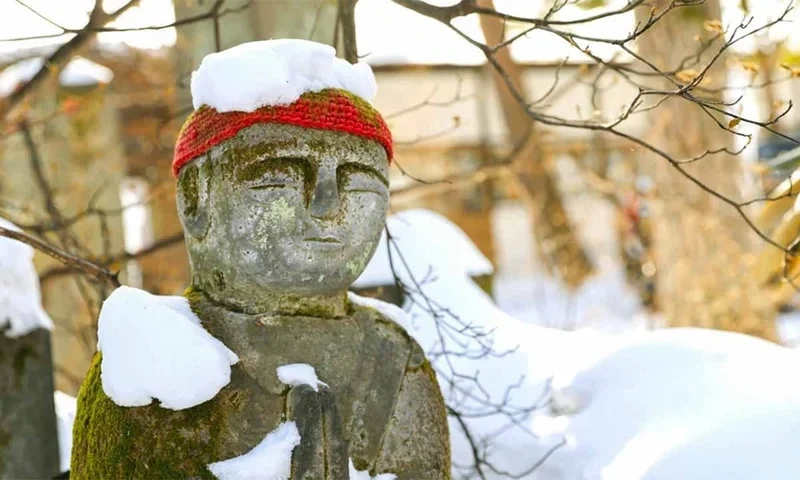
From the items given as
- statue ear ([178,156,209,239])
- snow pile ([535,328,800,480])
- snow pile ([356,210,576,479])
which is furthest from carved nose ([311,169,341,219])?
snow pile ([535,328,800,480])

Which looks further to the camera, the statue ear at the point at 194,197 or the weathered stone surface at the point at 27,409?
the weathered stone surface at the point at 27,409

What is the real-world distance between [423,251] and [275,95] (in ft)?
6.66

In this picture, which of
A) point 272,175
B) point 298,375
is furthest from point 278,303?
point 272,175

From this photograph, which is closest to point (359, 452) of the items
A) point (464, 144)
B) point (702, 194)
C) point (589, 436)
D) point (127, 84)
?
point (589, 436)

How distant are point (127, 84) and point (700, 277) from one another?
19.8 ft

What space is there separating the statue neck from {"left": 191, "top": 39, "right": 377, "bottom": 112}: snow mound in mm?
433

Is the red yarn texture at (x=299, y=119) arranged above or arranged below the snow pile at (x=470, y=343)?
above

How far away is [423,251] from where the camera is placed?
3.88m

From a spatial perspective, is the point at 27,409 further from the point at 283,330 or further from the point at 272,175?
the point at 272,175

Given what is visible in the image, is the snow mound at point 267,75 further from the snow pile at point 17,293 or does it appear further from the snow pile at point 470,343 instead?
the snow pile at point 17,293

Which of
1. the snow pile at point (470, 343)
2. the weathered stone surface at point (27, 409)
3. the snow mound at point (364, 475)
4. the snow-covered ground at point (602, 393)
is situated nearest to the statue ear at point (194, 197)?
A: the snow mound at point (364, 475)

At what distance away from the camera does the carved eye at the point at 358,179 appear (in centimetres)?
197

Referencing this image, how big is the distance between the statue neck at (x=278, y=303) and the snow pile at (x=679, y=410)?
3.58ft

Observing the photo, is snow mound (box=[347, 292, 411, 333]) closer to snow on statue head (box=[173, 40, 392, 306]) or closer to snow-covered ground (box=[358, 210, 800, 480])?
snow on statue head (box=[173, 40, 392, 306])
